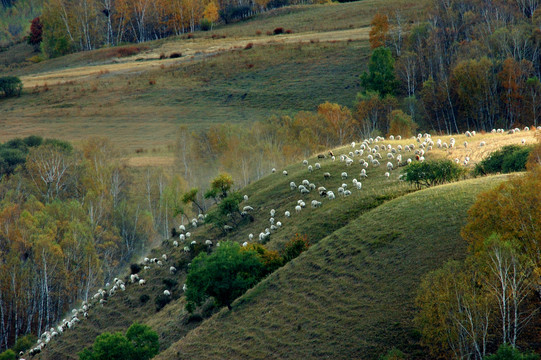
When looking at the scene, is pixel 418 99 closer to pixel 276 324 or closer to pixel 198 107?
pixel 198 107

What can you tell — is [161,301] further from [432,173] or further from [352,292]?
[432,173]

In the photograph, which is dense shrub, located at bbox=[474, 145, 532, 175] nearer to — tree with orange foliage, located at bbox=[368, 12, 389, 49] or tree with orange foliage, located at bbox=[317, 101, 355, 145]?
tree with orange foliage, located at bbox=[317, 101, 355, 145]

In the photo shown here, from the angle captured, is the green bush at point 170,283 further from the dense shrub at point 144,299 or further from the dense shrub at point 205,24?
the dense shrub at point 205,24

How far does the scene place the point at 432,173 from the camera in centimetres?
4816

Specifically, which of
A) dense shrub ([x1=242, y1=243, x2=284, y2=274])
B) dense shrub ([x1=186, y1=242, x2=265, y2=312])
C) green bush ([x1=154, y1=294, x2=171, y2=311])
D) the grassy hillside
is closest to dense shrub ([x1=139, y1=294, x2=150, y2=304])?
green bush ([x1=154, y1=294, x2=171, y2=311])

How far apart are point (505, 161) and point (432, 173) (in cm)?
613

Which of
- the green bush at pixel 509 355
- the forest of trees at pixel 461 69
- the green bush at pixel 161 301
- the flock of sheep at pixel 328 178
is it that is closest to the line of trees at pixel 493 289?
the green bush at pixel 509 355

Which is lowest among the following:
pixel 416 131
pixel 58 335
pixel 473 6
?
pixel 58 335

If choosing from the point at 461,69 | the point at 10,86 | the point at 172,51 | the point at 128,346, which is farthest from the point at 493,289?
the point at 172,51

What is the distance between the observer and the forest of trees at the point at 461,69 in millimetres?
101188

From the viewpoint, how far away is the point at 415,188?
48656 millimetres

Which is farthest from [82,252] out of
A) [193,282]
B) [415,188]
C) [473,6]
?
[473,6]

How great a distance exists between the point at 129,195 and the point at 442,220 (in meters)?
83.0

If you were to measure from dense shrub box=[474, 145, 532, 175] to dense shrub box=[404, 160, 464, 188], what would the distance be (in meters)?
2.24
